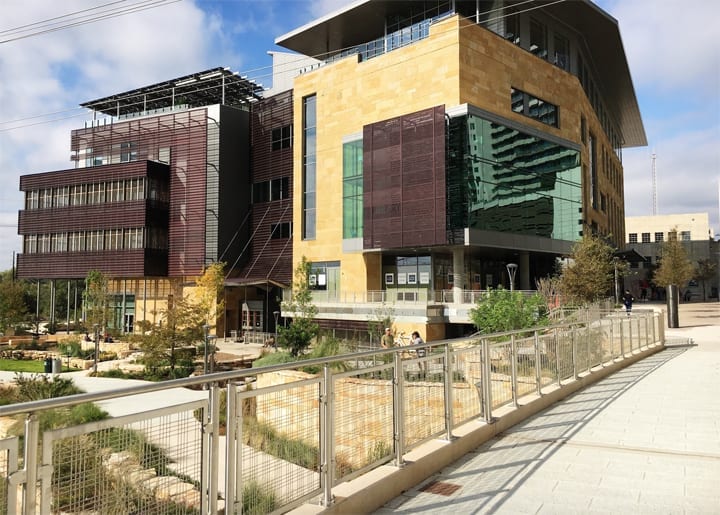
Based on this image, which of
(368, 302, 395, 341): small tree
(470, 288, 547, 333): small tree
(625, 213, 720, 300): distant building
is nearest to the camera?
(470, 288, 547, 333): small tree

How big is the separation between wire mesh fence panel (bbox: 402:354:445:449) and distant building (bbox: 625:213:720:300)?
84.0 metres

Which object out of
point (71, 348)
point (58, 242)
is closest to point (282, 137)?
A: point (71, 348)

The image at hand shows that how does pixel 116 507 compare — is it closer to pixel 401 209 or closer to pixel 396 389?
pixel 396 389

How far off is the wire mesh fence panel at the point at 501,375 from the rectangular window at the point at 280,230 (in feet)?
131

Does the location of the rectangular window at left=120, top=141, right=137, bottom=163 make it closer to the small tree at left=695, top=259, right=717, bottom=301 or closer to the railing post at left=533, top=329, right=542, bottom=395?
the railing post at left=533, top=329, right=542, bottom=395

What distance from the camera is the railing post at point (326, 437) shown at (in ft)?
15.6

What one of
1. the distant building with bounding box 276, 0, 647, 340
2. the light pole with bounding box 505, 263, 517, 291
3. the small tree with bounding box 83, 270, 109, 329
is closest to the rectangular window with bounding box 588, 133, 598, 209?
the distant building with bounding box 276, 0, 647, 340

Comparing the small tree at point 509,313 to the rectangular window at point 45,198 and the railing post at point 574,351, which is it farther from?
the rectangular window at point 45,198

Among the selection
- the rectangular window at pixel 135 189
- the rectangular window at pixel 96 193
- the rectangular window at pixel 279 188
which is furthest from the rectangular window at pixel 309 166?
the rectangular window at pixel 96 193

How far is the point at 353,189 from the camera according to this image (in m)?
41.3

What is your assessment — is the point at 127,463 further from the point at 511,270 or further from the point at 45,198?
the point at 45,198

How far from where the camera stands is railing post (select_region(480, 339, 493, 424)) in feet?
25.6

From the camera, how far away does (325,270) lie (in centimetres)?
4353

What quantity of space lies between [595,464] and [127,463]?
5.12 metres
